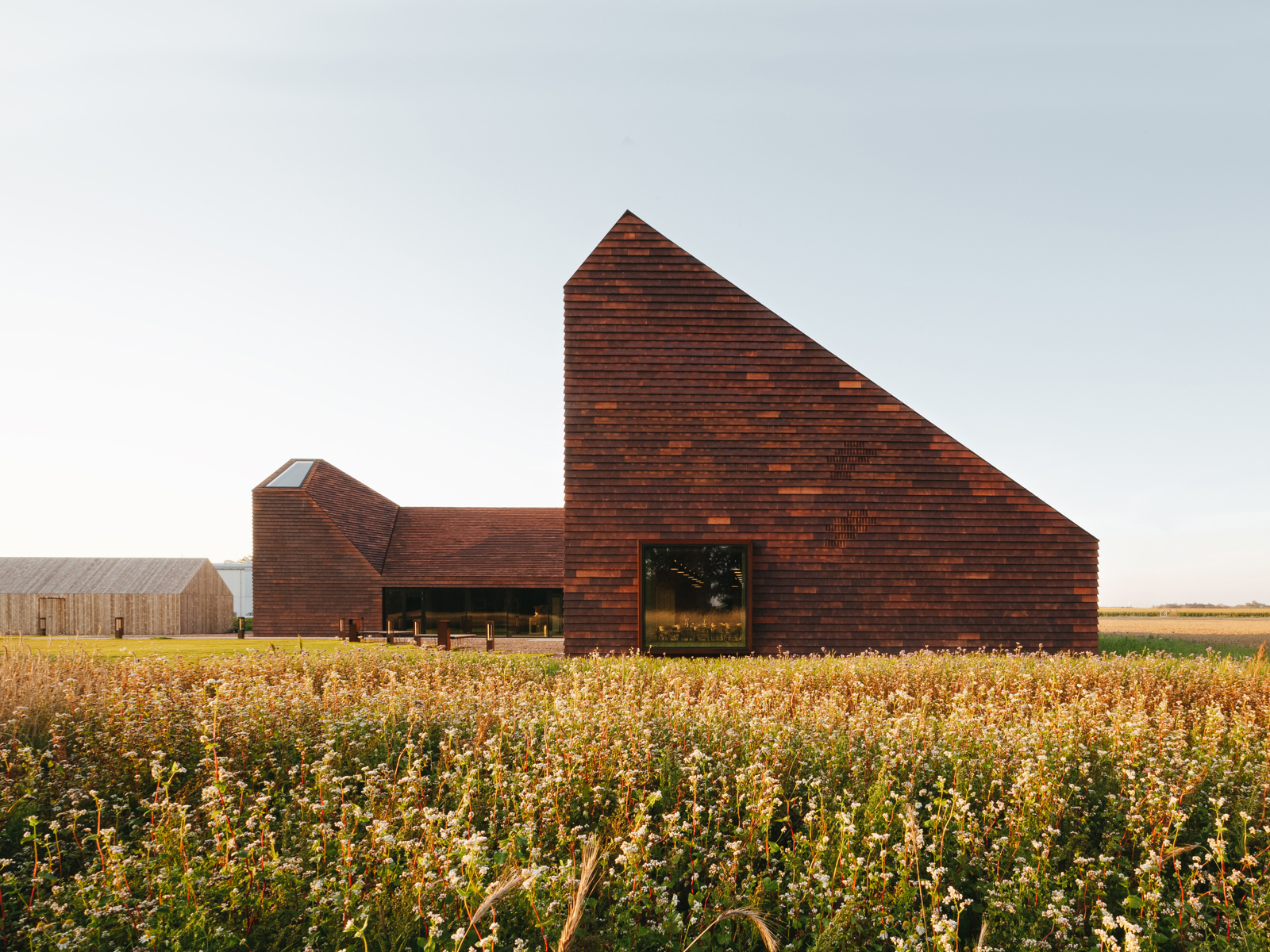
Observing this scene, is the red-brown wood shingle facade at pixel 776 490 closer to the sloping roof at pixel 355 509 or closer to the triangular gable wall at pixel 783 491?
the triangular gable wall at pixel 783 491

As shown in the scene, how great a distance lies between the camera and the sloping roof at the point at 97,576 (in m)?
33.2

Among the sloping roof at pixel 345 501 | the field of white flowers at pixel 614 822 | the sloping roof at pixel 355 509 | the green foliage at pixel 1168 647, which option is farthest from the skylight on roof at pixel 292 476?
the green foliage at pixel 1168 647

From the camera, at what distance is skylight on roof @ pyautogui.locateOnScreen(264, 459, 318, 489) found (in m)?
27.2

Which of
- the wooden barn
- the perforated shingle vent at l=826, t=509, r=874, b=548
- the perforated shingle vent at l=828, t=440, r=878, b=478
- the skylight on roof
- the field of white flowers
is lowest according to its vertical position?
the wooden barn

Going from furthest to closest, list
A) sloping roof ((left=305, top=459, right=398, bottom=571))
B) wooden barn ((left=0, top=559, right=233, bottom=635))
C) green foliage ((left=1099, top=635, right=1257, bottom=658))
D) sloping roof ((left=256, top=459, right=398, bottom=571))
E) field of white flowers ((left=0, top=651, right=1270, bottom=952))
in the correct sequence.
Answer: wooden barn ((left=0, top=559, right=233, bottom=635))
sloping roof ((left=305, top=459, right=398, bottom=571))
sloping roof ((left=256, top=459, right=398, bottom=571))
green foliage ((left=1099, top=635, right=1257, bottom=658))
field of white flowers ((left=0, top=651, right=1270, bottom=952))

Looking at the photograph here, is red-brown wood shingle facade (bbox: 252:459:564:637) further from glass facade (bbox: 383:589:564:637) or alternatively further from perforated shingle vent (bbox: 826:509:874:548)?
perforated shingle vent (bbox: 826:509:874:548)

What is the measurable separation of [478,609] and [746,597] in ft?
56.2

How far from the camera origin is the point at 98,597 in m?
33.0

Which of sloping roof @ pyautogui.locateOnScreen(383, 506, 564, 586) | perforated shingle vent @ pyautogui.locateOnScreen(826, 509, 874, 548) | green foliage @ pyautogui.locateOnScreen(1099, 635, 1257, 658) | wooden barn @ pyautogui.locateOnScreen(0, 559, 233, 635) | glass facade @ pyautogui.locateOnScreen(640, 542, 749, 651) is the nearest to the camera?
glass facade @ pyautogui.locateOnScreen(640, 542, 749, 651)

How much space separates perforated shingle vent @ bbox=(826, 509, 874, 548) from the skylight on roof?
2242 centimetres

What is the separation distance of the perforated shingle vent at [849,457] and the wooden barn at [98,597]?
33273 millimetres

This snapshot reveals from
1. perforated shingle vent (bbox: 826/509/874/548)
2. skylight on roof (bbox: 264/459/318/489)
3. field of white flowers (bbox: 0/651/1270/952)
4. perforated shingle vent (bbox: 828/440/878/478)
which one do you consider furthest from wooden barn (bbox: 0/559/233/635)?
perforated shingle vent (bbox: 828/440/878/478)

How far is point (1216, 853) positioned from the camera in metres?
3.34

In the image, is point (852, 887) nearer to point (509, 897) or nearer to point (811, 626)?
point (509, 897)
